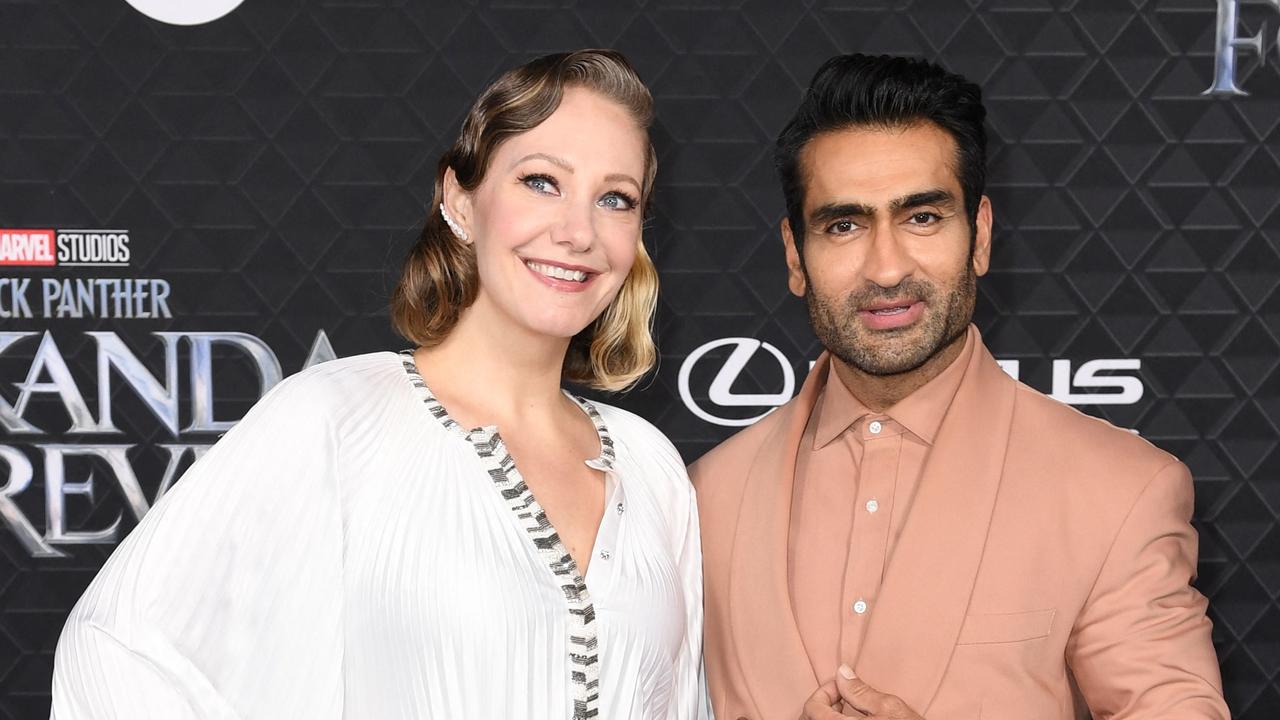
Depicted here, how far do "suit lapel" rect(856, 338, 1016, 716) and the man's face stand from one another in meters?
0.14

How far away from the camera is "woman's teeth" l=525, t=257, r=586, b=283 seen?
1557 mm

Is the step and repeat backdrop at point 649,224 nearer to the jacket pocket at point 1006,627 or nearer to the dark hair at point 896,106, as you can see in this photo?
the dark hair at point 896,106

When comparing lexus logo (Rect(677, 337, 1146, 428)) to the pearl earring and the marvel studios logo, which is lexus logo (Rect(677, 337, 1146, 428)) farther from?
the marvel studios logo

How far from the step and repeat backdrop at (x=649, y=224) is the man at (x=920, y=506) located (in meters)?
0.63

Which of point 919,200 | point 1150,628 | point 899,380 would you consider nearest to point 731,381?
point 899,380

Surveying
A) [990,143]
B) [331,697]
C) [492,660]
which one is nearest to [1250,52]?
Result: [990,143]

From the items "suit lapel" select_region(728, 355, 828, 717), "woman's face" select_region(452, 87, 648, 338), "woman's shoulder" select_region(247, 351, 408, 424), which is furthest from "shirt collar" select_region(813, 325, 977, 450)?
"woman's shoulder" select_region(247, 351, 408, 424)

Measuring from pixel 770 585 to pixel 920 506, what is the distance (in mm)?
246

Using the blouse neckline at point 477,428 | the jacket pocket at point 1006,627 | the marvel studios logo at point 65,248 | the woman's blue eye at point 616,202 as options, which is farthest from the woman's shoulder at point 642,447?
the marvel studios logo at point 65,248

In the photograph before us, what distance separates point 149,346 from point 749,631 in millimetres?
1508

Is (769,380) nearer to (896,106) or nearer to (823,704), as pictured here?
(896,106)

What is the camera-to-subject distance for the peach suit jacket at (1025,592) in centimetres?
152

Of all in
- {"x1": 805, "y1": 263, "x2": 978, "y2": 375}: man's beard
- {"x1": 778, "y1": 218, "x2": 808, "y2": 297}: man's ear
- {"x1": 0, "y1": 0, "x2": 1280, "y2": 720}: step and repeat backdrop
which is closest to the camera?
{"x1": 805, "y1": 263, "x2": 978, "y2": 375}: man's beard

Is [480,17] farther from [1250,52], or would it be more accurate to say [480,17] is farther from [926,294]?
[1250,52]
